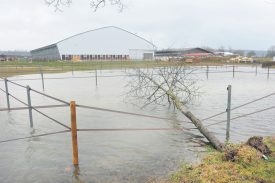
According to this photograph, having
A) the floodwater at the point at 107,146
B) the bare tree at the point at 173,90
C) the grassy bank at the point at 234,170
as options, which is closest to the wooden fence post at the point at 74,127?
the floodwater at the point at 107,146

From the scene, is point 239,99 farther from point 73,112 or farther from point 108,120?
point 73,112

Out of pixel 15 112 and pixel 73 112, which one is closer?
pixel 73 112

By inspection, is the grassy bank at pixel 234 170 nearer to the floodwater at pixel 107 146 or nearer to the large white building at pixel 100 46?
the floodwater at pixel 107 146

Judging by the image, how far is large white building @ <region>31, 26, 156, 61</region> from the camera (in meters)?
77.5

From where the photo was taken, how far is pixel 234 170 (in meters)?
5.18

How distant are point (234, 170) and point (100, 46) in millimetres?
75582

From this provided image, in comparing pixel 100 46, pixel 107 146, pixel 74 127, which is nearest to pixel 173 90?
pixel 107 146

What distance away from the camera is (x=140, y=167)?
5.94 m

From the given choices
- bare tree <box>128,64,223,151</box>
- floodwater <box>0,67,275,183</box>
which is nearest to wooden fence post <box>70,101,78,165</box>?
floodwater <box>0,67,275,183</box>

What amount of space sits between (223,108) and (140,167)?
23.6 ft

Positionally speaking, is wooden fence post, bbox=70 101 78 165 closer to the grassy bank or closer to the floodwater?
the floodwater

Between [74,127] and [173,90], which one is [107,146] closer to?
[74,127]

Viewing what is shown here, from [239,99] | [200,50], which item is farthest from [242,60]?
[239,99]

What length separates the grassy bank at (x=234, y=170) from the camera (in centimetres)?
488
